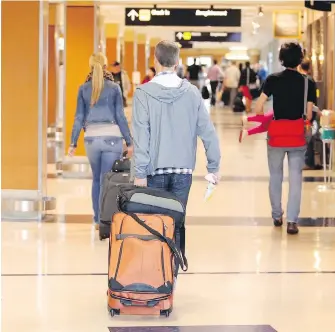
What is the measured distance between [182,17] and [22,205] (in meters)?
11.7

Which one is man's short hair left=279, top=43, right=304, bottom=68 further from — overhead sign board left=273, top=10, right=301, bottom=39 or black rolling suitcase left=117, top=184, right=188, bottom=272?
overhead sign board left=273, top=10, right=301, bottom=39

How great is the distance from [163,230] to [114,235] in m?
0.27

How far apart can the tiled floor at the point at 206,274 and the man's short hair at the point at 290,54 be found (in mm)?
1448

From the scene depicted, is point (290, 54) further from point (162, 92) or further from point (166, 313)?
point (166, 313)

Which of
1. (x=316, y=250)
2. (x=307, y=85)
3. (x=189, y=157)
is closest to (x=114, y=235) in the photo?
(x=189, y=157)

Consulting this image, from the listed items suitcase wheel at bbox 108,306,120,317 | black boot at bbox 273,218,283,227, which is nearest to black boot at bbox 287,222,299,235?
black boot at bbox 273,218,283,227

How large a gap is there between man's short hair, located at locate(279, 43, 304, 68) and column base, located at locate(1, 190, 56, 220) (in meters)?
2.63

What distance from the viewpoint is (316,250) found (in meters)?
7.49

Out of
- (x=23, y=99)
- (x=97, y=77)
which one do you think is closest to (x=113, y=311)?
(x=97, y=77)

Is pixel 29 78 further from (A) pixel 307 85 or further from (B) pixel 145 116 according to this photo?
(B) pixel 145 116

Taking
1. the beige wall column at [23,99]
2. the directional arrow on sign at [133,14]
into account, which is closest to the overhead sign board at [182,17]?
the directional arrow on sign at [133,14]

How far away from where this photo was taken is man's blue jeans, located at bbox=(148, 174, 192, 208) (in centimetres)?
546

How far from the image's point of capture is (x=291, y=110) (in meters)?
8.09

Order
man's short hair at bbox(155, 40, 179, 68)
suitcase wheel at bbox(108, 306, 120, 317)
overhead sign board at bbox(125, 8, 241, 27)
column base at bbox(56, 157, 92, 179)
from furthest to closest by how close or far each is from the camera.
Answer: overhead sign board at bbox(125, 8, 241, 27) → column base at bbox(56, 157, 92, 179) → man's short hair at bbox(155, 40, 179, 68) → suitcase wheel at bbox(108, 306, 120, 317)
